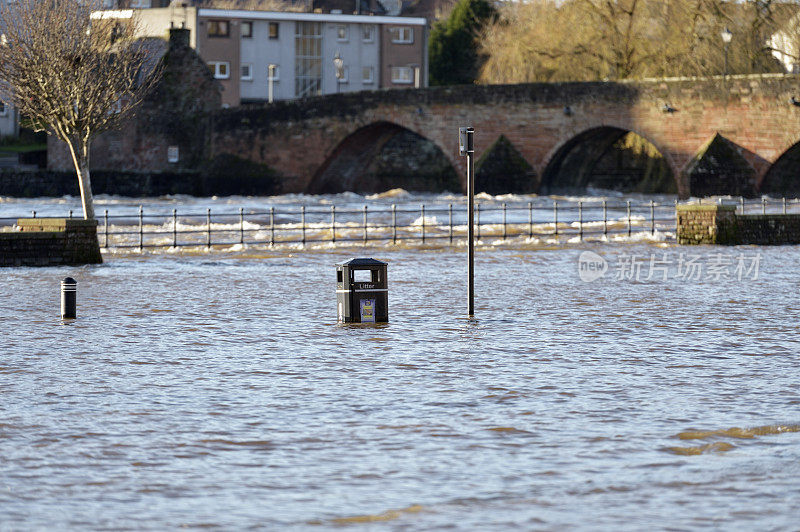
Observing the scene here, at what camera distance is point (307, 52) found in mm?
96312

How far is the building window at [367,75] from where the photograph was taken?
9794 centimetres

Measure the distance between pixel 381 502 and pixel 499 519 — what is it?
778mm

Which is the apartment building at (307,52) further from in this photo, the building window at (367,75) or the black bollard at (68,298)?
the black bollard at (68,298)

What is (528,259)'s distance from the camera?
30.3 meters

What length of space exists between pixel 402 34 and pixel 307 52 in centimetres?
656

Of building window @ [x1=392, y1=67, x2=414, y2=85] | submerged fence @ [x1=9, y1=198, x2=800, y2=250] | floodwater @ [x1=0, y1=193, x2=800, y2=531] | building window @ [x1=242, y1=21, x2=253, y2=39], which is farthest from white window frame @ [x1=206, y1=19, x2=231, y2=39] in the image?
floodwater @ [x1=0, y1=193, x2=800, y2=531]

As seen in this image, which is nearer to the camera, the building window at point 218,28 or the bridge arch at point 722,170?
the bridge arch at point 722,170

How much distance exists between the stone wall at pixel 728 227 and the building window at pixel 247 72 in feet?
208

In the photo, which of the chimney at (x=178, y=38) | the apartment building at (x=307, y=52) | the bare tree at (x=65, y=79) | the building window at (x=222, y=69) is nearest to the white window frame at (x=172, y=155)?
the chimney at (x=178, y=38)

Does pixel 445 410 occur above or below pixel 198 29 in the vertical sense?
below

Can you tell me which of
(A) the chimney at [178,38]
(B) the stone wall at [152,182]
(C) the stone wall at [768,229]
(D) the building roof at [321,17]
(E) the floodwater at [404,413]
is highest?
(D) the building roof at [321,17]

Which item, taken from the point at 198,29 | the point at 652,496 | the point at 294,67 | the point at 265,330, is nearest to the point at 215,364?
the point at 265,330

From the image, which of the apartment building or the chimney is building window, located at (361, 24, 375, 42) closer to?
the apartment building

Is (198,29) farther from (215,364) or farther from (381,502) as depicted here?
(381,502)
